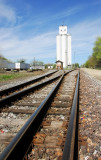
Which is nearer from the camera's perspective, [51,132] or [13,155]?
[13,155]

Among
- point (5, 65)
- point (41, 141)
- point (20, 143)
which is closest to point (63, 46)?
point (5, 65)

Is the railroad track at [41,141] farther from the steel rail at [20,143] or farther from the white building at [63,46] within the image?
the white building at [63,46]

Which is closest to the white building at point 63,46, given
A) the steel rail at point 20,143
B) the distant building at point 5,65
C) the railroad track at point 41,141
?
the distant building at point 5,65

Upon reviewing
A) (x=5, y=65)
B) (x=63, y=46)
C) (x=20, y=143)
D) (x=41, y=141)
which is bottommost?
(x=41, y=141)

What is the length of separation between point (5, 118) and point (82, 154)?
2.03m

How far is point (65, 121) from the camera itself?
10.6 feet

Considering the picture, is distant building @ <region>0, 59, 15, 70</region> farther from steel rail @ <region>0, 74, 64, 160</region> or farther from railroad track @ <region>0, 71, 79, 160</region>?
steel rail @ <region>0, 74, 64, 160</region>

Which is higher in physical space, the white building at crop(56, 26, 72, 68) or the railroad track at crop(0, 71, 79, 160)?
the white building at crop(56, 26, 72, 68)

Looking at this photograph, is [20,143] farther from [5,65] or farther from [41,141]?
[5,65]

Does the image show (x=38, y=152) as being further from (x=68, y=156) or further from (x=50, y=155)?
(x=68, y=156)

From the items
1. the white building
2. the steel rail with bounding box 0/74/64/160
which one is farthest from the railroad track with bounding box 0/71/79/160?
the white building

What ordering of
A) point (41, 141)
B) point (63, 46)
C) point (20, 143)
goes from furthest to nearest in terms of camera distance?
1. point (63, 46)
2. point (41, 141)
3. point (20, 143)

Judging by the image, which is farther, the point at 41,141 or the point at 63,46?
the point at 63,46

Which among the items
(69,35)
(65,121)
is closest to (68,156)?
(65,121)
